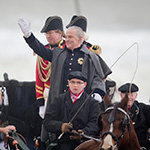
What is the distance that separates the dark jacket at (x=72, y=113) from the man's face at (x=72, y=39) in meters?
0.56

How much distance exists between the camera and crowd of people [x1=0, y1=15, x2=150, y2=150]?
3.76 metres

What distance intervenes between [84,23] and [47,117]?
1.59 m

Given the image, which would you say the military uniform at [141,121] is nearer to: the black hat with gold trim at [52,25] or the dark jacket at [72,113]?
the dark jacket at [72,113]

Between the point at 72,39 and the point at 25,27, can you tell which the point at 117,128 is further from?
the point at 25,27

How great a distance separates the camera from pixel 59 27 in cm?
481

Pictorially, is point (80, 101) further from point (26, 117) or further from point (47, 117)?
point (26, 117)

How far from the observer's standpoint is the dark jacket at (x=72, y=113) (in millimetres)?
3750

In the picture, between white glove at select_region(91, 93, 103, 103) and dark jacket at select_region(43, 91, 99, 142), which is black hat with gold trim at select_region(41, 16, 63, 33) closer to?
white glove at select_region(91, 93, 103, 103)

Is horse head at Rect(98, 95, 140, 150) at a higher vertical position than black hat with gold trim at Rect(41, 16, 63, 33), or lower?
lower

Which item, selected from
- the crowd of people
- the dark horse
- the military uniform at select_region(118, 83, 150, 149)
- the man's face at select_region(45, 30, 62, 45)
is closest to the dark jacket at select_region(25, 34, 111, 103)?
the crowd of people

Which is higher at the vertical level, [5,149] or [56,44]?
[56,44]

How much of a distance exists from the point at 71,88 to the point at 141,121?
85cm

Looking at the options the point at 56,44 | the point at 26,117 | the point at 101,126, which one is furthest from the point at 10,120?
the point at 101,126

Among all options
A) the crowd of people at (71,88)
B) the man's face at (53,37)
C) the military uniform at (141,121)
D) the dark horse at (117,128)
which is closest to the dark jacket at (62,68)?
A: the crowd of people at (71,88)
